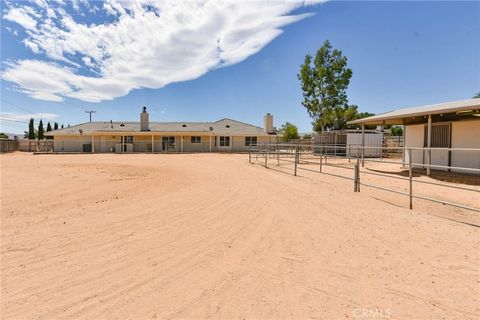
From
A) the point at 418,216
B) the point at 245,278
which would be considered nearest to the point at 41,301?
the point at 245,278

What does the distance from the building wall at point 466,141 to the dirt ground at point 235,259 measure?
7843 millimetres

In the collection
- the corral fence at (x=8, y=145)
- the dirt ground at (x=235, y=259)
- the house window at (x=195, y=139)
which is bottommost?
the dirt ground at (x=235, y=259)

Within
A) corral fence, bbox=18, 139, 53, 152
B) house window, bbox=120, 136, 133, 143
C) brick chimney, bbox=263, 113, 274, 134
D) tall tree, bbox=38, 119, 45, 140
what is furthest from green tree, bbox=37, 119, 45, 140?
brick chimney, bbox=263, 113, 274, 134

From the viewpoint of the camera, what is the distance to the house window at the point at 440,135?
13.6 m

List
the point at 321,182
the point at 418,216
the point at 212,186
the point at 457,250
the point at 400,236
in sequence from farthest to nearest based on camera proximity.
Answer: the point at 321,182 → the point at 212,186 → the point at 418,216 → the point at 400,236 → the point at 457,250

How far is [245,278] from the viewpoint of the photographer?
3.12 meters

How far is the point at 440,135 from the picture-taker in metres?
14.1

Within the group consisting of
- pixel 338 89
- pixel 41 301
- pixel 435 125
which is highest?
pixel 338 89

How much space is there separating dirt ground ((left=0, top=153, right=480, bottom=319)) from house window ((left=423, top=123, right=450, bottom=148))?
9.13m

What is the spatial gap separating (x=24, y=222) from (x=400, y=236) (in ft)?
21.2

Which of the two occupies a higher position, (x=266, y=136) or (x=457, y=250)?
(x=266, y=136)

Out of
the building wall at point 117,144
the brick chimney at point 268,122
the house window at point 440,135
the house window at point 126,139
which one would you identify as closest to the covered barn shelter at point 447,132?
the house window at point 440,135

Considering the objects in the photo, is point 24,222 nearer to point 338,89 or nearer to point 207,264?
point 207,264

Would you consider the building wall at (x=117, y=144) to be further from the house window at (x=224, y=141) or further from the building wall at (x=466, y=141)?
the building wall at (x=466, y=141)
